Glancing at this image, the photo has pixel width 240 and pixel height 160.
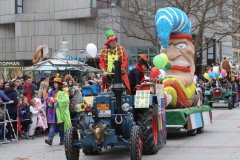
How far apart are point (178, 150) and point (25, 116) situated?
513 cm

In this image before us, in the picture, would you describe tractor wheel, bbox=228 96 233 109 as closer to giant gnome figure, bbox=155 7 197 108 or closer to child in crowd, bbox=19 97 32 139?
giant gnome figure, bbox=155 7 197 108

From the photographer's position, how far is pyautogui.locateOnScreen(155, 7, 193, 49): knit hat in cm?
1417

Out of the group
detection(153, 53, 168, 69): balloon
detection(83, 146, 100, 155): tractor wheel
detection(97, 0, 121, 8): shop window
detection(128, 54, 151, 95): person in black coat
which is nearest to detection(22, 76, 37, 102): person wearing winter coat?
detection(153, 53, 168, 69): balloon

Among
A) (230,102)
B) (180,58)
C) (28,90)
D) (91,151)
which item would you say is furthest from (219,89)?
(91,151)

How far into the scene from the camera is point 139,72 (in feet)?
38.8

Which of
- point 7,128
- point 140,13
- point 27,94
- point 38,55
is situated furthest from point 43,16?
point 7,128

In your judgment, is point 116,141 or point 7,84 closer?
point 116,141

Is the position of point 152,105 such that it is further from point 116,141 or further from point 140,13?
point 140,13

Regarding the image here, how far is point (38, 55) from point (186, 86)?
15573 millimetres

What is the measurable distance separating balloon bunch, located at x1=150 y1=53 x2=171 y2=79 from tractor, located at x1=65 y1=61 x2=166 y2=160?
5.04 ft

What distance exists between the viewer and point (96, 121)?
9.77 m

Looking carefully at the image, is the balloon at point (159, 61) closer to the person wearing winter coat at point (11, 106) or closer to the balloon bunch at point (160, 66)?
the balloon bunch at point (160, 66)

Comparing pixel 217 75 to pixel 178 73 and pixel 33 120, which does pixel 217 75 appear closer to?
pixel 178 73

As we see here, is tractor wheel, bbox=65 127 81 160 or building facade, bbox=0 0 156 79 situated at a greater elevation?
building facade, bbox=0 0 156 79
